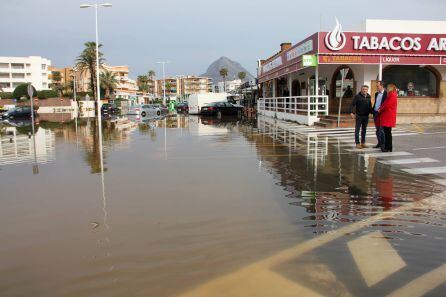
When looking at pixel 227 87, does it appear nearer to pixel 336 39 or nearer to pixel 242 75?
pixel 242 75

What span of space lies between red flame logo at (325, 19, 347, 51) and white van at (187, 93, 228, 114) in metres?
24.7

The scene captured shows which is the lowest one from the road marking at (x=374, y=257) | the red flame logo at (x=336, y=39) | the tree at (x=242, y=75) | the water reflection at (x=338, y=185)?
the road marking at (x=374, y=257)

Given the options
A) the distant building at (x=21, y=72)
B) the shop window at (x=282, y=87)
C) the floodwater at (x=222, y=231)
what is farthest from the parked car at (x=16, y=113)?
the distant building at (x=21, y=72)

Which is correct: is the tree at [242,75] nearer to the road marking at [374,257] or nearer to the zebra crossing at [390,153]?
the zebra crossing at [390,153]

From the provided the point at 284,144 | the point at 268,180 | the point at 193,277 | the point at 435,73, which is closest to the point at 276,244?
the point at 193,277

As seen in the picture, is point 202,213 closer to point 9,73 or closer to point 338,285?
point 338,285

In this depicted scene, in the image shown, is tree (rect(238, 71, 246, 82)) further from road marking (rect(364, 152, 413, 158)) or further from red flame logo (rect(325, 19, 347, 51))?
road marking (rect(364, 152, 413, 158))

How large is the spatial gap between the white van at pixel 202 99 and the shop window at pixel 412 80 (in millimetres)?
23901

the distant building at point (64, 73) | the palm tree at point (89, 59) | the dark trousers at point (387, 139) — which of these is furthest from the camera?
the distant building at point (64, 73)

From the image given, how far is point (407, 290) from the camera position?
359 cm

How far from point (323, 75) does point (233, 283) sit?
24.4m

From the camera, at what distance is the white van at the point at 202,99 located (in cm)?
4562

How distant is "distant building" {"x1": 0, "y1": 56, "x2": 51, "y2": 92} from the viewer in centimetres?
11800

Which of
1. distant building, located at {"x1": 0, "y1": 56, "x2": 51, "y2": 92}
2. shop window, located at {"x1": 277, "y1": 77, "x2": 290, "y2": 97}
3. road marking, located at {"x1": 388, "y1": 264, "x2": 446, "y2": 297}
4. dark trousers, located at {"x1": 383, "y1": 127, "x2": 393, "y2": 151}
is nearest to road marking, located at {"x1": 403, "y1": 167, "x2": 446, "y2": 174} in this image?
dark trousers, located at {"x1": 383, "y1": 127, "x2": 393, "y2": 151}
